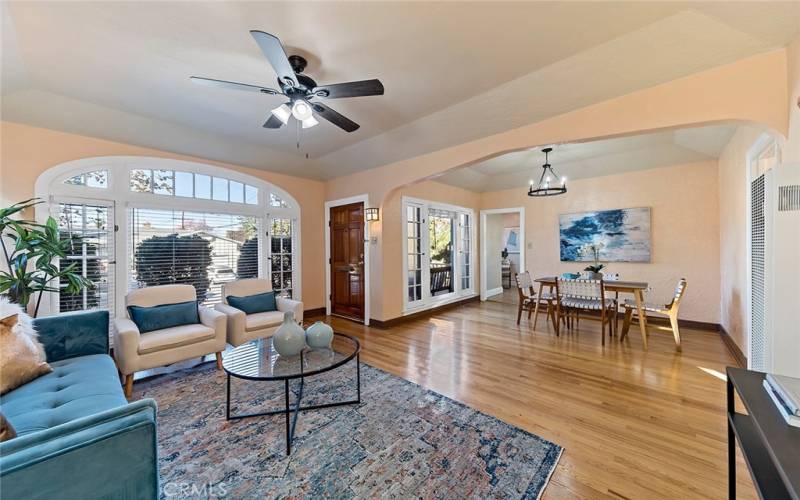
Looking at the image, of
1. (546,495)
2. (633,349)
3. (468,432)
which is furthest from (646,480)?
(633,349)

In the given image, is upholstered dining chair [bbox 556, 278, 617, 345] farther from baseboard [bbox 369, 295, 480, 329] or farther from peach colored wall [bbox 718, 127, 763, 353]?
baseboard [bbox 369, 295, 480, 329]

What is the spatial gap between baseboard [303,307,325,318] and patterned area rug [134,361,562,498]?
8.89 ft

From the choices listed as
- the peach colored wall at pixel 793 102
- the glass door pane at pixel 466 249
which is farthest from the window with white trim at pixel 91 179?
the peach colored wall at pixel 793 102

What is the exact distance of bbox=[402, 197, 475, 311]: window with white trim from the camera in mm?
5242

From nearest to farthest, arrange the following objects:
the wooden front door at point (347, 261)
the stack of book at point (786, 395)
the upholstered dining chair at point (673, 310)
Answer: the stack of book at point (786, 395)
the upholstered dining chair at point (673, 310)
the wooden front door at point (347, 261)

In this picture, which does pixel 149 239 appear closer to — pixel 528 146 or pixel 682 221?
pixel 528 146

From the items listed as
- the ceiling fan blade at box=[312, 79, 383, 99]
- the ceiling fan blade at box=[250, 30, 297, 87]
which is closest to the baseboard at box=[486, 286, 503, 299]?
the ceiling fan blade at box=[312, 79, 383, 99]

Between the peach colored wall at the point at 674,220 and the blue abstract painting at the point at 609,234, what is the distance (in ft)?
0.36

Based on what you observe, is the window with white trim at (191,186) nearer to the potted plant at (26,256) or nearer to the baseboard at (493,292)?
the potted plant at (26,256)

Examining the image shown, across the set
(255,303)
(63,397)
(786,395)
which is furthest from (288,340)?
(786,395)

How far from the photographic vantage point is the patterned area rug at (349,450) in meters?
1.56

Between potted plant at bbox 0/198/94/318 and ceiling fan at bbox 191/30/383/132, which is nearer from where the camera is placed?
ceiling fan at bbox 191/30/383/132

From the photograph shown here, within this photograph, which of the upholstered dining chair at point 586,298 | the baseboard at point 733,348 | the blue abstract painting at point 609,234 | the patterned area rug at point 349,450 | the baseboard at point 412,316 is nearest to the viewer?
the patterned area rug at point 349,450

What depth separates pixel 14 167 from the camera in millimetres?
2971
